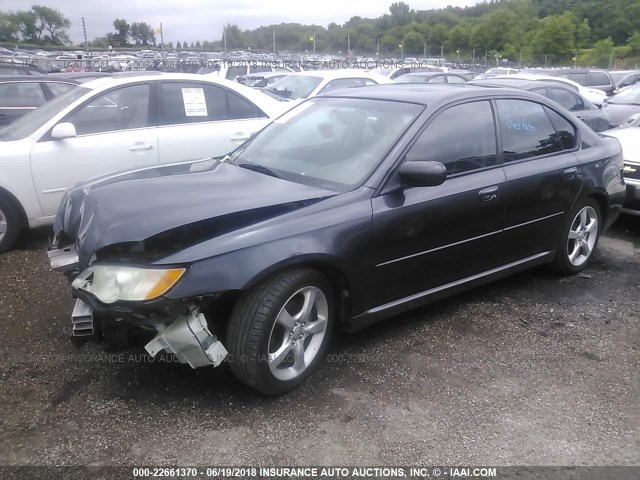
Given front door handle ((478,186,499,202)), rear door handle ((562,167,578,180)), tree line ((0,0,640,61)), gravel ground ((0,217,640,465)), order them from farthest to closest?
tree line ((0,0,640,61)) → rear door handle ((562,167,578,180)) → front door handle ((478,186,499,202)) → gravel ground ((0,217,640,465))

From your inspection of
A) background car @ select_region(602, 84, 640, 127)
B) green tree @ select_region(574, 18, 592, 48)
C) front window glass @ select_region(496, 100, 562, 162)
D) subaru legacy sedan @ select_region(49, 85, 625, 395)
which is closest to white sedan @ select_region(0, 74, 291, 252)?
subaru legacy sedan @ select_region(49, 85, 625, 395)

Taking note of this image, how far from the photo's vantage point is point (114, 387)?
3.12 metres

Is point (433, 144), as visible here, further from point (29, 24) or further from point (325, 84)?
point (29, 24)

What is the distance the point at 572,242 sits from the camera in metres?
4.85

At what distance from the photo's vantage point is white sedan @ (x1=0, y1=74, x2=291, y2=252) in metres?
5.20

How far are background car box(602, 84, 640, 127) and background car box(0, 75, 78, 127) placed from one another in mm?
9972

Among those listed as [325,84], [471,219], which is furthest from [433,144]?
[325,84]

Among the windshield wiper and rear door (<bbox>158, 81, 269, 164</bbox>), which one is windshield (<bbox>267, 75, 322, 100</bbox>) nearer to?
rear door (<bbox>158, 81, 269, 164</bbox>)

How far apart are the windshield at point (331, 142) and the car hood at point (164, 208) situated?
18cm

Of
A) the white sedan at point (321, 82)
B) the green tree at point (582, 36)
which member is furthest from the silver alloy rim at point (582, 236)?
the green tree at point (582, 36)

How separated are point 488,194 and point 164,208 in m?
2.14

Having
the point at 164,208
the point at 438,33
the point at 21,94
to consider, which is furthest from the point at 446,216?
the point at 438,33

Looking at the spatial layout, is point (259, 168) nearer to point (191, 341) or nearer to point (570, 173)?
point (191, 341)

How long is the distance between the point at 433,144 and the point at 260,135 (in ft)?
4.43
